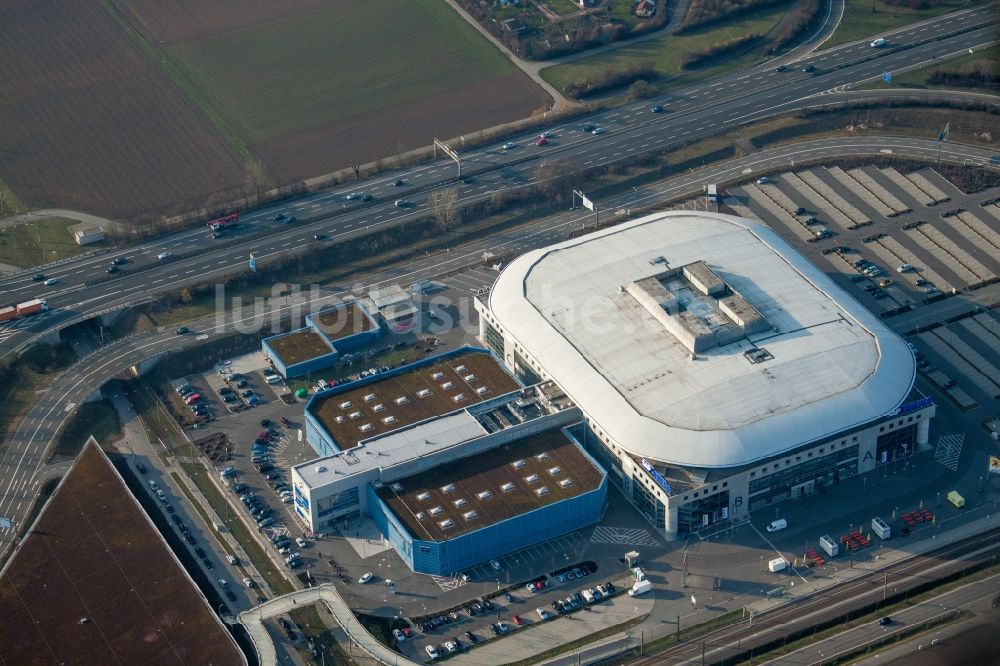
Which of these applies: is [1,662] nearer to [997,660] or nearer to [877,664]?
[877,664]

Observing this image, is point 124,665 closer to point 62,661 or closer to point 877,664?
point 62,661

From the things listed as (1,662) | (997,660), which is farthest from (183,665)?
(997,660)

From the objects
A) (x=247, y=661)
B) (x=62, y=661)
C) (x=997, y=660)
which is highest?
(x=62, y=661)

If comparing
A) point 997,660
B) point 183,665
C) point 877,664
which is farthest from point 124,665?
point 997,660

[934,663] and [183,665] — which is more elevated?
[183,665]

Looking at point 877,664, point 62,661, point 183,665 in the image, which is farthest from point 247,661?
point 877,664

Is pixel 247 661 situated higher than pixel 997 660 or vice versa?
pixel 247 661

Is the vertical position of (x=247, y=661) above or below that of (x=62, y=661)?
below
